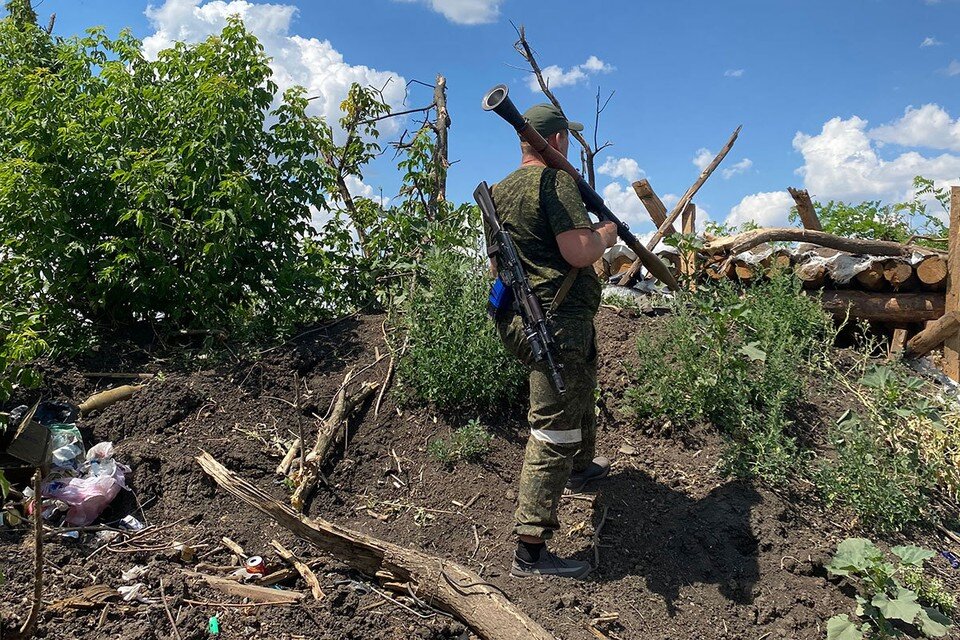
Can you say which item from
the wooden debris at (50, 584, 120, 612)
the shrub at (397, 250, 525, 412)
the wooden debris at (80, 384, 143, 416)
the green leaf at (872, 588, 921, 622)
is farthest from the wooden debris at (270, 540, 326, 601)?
the green leaf at (872, 588, 921, 622)

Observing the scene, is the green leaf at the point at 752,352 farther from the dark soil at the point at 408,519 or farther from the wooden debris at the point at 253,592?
the wooden debris at the point at 253,592

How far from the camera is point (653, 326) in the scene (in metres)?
6.05

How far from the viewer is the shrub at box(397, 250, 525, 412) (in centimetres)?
511

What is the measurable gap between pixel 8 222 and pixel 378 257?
9.63ft

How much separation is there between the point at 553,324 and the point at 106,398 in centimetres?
357

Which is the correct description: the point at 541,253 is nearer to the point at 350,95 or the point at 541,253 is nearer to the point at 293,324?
the point at 293,324

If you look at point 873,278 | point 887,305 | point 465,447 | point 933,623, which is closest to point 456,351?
point 465,447

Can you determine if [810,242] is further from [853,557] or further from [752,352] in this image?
[853,557]

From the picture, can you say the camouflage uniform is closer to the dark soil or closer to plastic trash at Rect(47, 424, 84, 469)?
the dark soil

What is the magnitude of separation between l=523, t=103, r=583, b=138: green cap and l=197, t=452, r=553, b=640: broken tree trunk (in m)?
2.35

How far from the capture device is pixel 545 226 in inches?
152

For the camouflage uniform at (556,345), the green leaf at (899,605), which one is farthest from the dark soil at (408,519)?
the camouflage uniform at (556,345)

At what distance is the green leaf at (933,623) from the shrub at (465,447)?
257 centimetres

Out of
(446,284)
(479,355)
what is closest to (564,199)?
(479,355)
